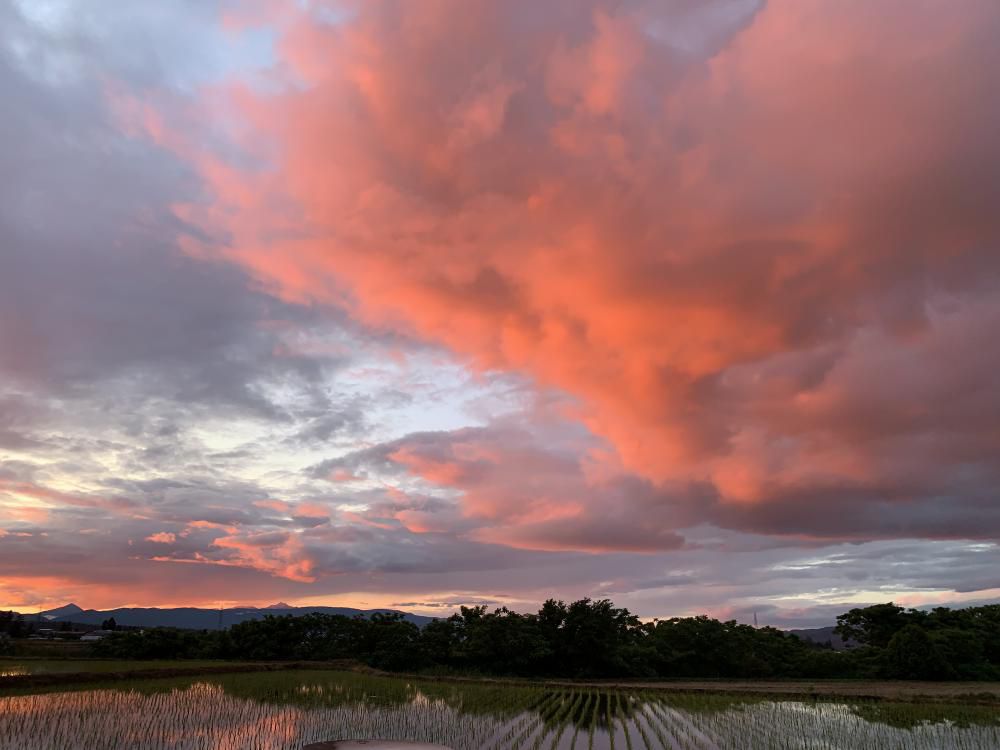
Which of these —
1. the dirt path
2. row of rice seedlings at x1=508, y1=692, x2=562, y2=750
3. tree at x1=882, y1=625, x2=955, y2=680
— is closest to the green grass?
the dirt path

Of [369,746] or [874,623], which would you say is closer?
[369,746]

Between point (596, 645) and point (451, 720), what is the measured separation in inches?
996

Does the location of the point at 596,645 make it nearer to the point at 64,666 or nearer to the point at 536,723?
the point at 536,723

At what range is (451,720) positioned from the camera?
63.5 feet

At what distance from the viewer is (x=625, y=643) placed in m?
44.2

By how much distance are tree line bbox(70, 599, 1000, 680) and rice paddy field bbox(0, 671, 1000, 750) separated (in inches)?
569

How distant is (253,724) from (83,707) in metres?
5.87

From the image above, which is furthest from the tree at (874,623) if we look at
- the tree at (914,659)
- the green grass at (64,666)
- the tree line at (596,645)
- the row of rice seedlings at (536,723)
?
the green grass at (64,666)

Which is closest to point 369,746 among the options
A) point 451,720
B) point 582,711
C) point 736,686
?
point 451,720

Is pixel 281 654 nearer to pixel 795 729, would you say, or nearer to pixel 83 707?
pixel 83 707

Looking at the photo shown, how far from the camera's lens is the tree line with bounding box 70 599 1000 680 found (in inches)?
1591

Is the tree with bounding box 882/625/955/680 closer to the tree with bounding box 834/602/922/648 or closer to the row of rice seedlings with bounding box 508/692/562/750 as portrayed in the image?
the tree with bounding box 834/602/922/648

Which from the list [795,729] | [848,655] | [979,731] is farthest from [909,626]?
[795,729]

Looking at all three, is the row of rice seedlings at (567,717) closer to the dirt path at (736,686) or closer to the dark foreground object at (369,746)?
the dirt path at (736,686)
